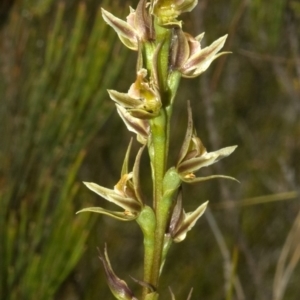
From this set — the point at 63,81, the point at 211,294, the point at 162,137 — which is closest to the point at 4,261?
the point at 63,81

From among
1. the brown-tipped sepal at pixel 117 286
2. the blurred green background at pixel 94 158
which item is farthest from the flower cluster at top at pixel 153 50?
the blurred green background at pixel 94 158

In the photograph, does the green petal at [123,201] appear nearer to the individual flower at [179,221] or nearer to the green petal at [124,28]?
the individual flower at [179,221]

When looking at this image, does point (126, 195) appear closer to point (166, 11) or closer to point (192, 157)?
point (192, 157)

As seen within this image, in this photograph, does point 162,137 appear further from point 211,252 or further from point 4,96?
point 211,252

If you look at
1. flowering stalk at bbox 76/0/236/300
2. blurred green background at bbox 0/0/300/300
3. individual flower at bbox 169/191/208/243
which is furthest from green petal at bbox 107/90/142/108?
blurred green background at bbox 0/0/300/300

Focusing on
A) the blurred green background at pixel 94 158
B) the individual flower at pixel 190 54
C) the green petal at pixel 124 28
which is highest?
the green petal at pixel 124 28

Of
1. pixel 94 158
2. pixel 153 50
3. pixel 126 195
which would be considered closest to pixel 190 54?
pixel 153 50
